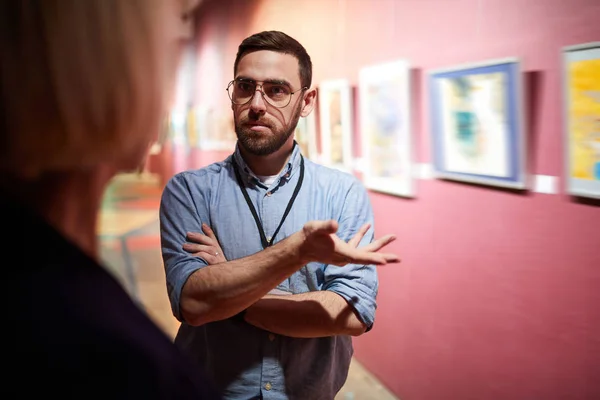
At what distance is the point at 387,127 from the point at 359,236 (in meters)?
1.57

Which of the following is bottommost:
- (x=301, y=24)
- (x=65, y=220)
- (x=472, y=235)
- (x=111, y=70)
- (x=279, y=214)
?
(x=472, y=235)

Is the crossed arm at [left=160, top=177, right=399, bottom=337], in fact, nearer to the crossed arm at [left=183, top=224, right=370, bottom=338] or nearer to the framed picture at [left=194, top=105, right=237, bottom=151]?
the crossed arm at [left=183, top=224, right=370, bottom=338]

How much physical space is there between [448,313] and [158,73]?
2681mm

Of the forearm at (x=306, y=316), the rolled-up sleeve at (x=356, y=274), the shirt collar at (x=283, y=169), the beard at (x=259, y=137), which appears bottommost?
the forearm at (x=306, y=316)

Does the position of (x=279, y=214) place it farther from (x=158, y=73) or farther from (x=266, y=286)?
(x=158, y=73)

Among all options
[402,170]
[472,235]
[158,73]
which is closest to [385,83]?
[402,170]

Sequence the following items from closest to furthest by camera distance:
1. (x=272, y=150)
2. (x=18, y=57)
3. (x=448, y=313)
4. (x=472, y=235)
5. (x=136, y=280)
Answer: (x=18, y=57) → (x=272, y=150) → (x=472, y=235) → (x=448, y=313) → (x=136, y=280)

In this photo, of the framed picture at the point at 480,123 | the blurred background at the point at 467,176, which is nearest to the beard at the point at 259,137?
the blurred background at the point at 467,176

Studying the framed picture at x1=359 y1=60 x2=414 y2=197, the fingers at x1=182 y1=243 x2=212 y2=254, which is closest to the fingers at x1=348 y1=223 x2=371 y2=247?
the fingers at x1=182 y1=243 x2=212 y2=254

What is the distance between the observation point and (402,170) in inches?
124

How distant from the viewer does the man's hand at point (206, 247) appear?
5.84ft

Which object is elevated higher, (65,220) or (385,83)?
(385,83)

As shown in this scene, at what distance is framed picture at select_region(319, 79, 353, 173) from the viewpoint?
3.42 metres

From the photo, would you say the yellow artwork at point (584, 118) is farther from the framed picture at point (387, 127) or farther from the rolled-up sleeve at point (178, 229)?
the rolled-up sleeve at point (178, 229)
